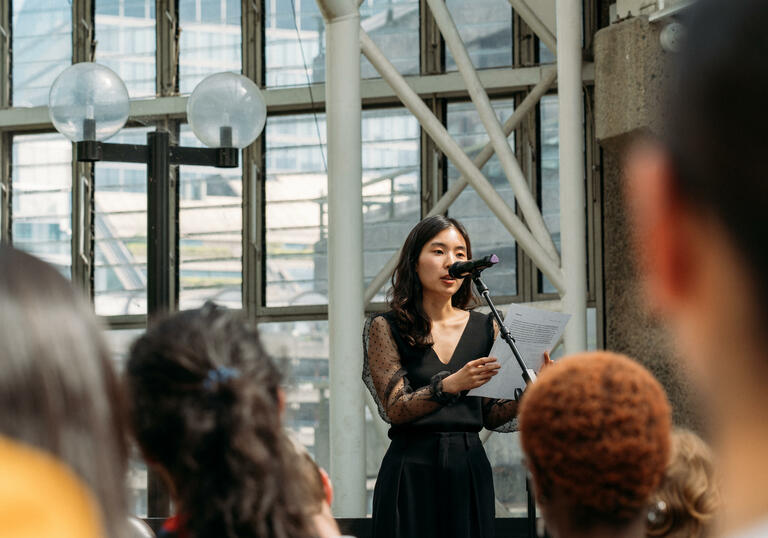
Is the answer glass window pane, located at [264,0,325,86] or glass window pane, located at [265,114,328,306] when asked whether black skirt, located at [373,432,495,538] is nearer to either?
glass window pane, located at [265,114,328,306]

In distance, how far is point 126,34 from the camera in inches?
380

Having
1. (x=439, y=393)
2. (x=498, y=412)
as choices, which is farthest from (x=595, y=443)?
(x=498, y=412)

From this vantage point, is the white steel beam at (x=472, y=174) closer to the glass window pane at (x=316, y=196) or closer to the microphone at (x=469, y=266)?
the microphone at (x=469, y=266)

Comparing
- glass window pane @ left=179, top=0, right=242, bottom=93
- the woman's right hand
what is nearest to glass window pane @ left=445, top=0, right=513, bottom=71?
glass window pane @ left=179, top=0, right=242, bottom=93

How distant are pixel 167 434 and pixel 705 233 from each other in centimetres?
107

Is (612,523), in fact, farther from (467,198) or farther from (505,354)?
(467,198)

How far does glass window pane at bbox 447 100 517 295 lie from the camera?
29.1ft

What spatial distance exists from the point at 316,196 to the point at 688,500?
761cm

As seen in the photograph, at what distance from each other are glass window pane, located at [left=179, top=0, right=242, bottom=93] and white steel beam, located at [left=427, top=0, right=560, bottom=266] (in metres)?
3.45

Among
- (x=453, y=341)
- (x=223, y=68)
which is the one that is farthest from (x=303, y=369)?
(x=453, y=341)

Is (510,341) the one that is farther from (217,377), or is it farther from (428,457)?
(217,377)

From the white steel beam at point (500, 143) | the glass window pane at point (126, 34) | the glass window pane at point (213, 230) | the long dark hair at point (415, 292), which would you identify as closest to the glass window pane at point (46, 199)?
the glass window pane at point (126, 34)

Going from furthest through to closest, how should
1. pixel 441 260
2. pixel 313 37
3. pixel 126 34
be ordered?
pixel 126 34
pixel 313 37
pixel 441 260

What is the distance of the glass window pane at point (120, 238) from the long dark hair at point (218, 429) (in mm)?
8008
